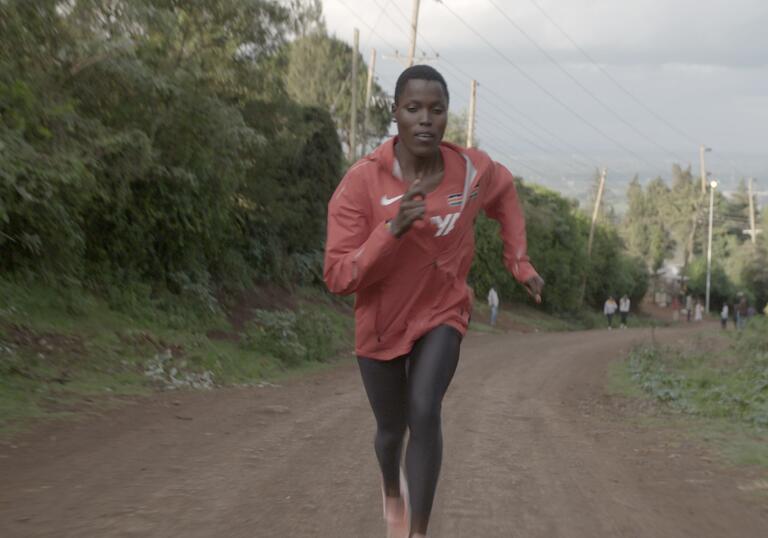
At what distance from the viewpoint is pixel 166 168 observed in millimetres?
15672

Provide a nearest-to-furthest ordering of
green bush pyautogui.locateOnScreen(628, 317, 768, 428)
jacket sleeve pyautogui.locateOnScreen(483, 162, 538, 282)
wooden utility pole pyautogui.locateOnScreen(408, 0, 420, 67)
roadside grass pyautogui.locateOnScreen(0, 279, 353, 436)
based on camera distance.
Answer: jacket sleeve pyautogui.locateOnScreen(483, 162, 538, 282) < roadside grass pyautogui.locateOnScreen(0, 279, 353, 436) < green bush pyautogui.locateOnScreen(628, 317, 768, 428) < wooden utility pole pyautogui.locateOnScreen(408, 0, 420, 67)

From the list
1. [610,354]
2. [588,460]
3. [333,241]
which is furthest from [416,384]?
[610,354]

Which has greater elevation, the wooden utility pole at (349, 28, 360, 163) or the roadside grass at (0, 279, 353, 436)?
the wooden utility pole at (349, 28, 360, 163)

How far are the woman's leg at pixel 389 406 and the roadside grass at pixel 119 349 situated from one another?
4467mm

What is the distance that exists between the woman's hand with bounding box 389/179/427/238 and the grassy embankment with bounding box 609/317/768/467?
15.6 ft

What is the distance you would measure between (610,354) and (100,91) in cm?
1459

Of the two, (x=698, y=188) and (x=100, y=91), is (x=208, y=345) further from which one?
(x=698, y=188)

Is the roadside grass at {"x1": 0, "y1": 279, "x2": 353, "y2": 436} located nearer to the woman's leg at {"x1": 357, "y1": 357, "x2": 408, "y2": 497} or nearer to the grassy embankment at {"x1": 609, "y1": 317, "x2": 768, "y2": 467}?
the woman's leg at {"x1": 357, "y1": 357, "x2": 408, "y2": 497}

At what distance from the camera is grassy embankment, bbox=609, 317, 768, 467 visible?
8586 mm

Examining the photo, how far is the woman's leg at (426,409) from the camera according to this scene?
3.86 metres

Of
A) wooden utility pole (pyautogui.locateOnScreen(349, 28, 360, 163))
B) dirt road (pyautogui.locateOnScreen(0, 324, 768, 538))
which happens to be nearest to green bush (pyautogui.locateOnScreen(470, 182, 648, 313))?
wooden utility pole (pyautogui.locateOnScreen(349, 28, 360, 163))

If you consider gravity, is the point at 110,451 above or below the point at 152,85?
below

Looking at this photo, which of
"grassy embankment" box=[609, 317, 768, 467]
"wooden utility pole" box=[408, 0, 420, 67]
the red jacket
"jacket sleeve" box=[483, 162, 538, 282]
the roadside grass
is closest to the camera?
the red jacket

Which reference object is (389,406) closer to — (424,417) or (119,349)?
(424,417)
